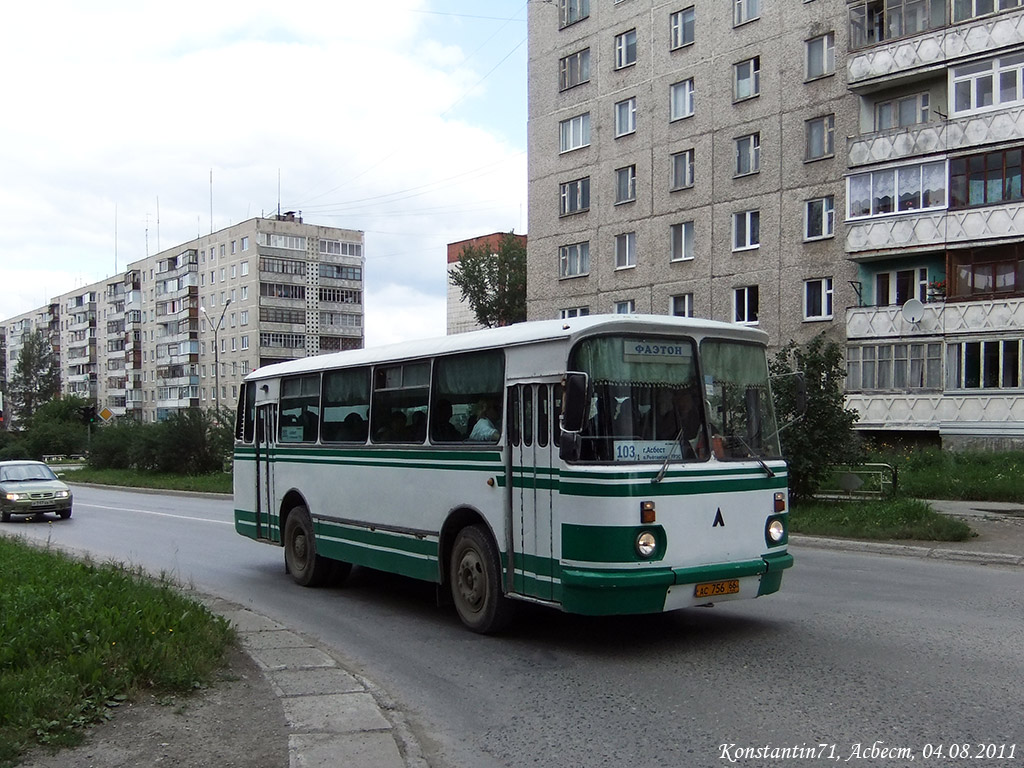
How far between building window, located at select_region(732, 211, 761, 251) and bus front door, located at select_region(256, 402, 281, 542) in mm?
29162

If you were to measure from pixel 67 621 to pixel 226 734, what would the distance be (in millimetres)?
2245

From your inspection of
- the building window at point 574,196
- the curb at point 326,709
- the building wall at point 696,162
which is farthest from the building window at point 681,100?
the curb at point 326,709

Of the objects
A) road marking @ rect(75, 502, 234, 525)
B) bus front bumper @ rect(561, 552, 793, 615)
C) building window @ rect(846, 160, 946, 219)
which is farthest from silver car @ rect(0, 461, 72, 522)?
building window @ rect(846, 160, 946, 219)

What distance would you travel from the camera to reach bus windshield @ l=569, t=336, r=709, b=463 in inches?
315

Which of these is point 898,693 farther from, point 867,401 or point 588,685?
point 867,401

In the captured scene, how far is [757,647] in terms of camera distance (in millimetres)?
8180

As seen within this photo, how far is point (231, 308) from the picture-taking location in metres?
107

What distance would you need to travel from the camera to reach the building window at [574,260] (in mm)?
46469

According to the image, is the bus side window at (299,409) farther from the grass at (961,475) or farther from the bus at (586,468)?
the grass at (961,475)

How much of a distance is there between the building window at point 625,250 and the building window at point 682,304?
2726mm

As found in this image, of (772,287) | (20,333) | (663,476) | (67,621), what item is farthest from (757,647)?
(20,333)

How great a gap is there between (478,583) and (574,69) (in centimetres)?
4167


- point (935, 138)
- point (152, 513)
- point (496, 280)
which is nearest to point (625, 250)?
point (935, 138)

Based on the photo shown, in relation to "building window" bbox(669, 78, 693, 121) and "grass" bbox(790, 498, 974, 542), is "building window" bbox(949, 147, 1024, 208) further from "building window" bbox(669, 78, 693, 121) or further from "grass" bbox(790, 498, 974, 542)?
"grass" bbox(790, 498, 974, 542)
